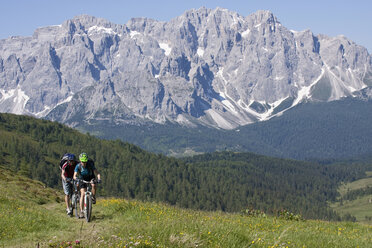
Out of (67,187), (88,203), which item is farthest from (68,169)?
(88,203)

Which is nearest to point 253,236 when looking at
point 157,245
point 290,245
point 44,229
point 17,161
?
point 290,245

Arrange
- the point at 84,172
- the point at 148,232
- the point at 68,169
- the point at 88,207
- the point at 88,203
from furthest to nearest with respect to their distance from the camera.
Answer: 1. the point at 68,169
2. the point at 84,172
3. the point at 88,203
4. the point at 88,207
5. the point at 148,232

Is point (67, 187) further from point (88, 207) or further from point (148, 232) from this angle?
point (148, 232)

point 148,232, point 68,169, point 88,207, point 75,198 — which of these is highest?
point 68,169

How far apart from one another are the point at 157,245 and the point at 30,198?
26038mm

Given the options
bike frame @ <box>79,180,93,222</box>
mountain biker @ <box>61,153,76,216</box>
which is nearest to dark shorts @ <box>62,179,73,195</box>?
mountain biker @ <box>61,153,76,216</box>

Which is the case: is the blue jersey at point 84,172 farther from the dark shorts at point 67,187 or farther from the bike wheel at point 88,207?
the dark shorts at point 67,187

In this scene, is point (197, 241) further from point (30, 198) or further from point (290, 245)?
point (30, 198)

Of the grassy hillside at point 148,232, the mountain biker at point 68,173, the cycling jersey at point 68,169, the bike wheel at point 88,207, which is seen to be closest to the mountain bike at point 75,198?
the mountain biker at point 68,173

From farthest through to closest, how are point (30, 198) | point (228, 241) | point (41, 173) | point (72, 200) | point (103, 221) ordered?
point (41, 173) < point (30, 198) < point (72, 200) < point (103, 221) < point (228, 241)

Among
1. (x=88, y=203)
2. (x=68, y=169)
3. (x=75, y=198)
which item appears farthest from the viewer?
(x=68, y=169)

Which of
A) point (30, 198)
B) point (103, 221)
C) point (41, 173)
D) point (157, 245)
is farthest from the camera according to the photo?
point (41, 173)

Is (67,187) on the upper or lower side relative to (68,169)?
lower

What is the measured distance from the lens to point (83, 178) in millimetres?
21172
